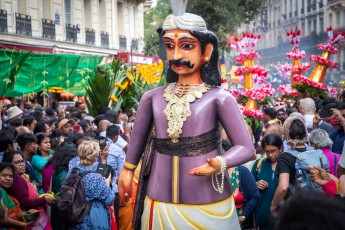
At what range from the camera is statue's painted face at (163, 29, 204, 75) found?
15.6ft

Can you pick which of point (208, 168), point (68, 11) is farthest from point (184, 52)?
point (68, 11)

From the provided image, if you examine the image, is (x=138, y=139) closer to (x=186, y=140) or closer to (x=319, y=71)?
(x=186, y=140)

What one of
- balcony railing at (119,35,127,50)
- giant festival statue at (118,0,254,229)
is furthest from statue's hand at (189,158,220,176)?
balcony railing at (119,35,127,50)

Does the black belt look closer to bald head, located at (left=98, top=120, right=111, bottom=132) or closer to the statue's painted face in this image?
the statue's painted face

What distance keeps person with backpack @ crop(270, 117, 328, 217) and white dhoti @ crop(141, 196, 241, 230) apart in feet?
4.09

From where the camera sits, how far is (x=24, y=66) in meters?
13.2

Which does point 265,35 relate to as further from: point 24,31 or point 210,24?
point 24,31

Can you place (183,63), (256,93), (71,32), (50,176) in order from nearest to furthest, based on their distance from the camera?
(183,63) → (50,176) → (256,93) → (71,32)

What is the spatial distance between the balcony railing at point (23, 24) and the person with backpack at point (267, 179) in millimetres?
18825

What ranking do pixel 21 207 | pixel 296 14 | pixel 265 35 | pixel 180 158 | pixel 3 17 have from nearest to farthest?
pixel 180 158
pixel 21 207
pixel 3 17
pixel 296 14
pixel 265 35

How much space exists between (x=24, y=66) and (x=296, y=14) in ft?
167

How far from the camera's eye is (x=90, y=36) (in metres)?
31.8

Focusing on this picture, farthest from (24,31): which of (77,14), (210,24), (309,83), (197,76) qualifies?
(197,76)

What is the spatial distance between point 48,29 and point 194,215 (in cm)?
2321
